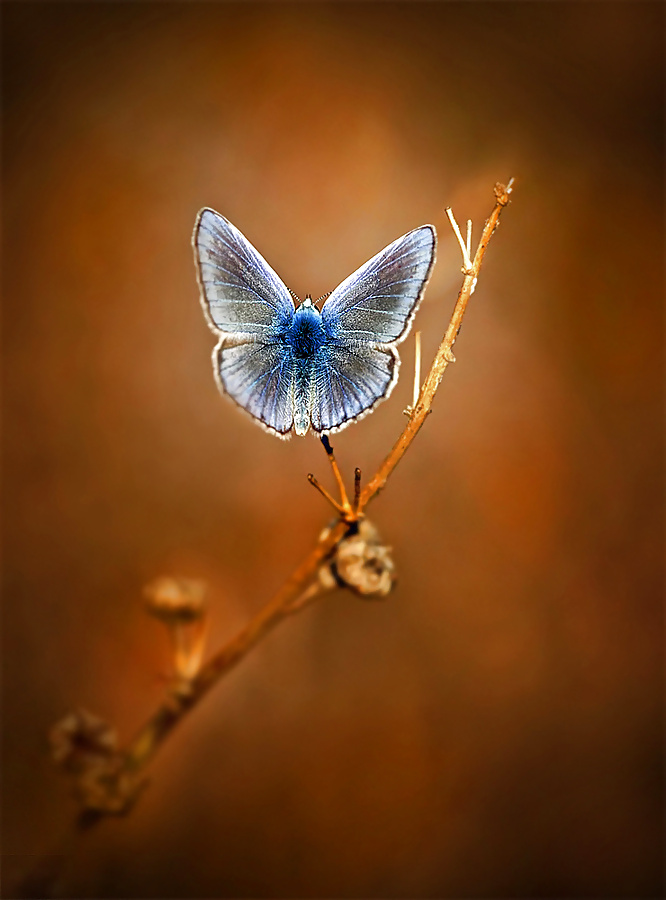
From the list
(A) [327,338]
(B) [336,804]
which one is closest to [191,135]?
(A) [327,338]

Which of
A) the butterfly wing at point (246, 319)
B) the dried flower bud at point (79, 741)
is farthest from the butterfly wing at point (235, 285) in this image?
the dried flower bud at point (79, 741)

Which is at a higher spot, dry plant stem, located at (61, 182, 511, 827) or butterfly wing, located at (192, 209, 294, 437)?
butterfly wing, located at (192, 209, 294, 437)

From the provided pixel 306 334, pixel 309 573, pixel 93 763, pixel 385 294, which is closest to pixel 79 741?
pixel 93 763

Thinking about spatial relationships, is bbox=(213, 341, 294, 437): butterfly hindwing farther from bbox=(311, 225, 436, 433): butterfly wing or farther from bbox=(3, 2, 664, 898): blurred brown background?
bbox=(3, 2, 664, 898): blurred brown background

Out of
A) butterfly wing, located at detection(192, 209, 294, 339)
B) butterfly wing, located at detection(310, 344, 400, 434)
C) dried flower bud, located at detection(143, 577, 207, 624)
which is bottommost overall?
dried flower bud, located at detection(143, 577, 207, 624)

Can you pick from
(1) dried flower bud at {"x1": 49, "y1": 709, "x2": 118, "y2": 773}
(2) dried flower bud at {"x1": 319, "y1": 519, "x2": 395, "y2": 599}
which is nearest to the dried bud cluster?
(1) dried flower bud at {"x1": 49, "y1": 709, "x2": 118, "y2": 773}

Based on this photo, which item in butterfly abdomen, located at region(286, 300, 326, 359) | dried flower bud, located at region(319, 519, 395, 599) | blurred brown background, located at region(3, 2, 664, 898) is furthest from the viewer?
blurred brown background, located at region(3, 2, 664, 898)

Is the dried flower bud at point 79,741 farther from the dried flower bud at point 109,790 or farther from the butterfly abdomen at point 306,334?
the butterfly abdomen at point 306,334
